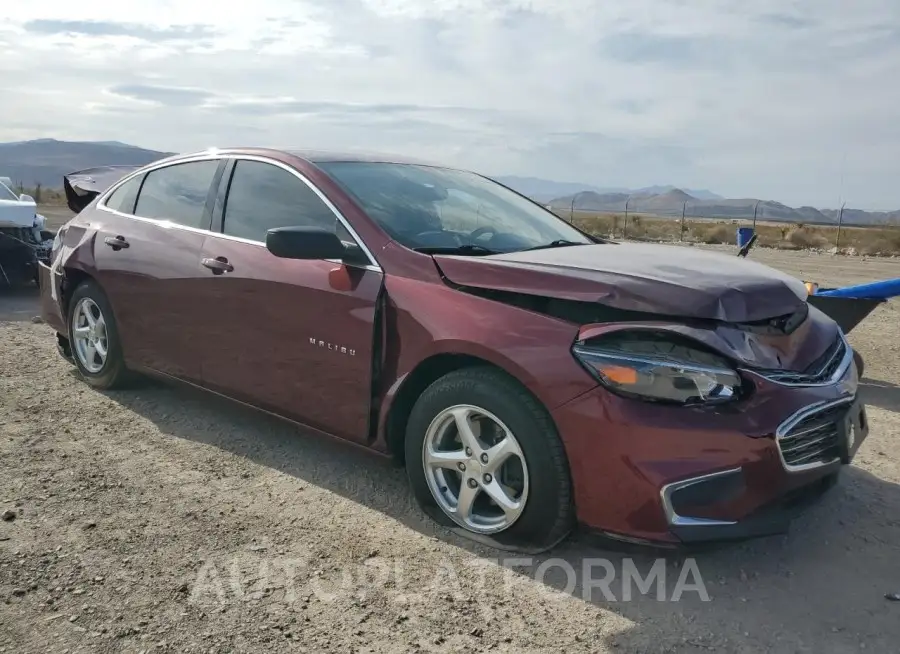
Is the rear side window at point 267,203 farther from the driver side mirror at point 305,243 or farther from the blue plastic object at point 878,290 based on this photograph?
the blue plastic object at point 878,290

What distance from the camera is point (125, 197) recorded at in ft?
16.5

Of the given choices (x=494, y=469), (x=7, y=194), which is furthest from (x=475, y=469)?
(x=7, y=194)

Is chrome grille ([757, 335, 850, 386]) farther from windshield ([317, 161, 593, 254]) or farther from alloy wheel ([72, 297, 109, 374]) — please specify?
alloy wheel ([72, 297, 109, 374])

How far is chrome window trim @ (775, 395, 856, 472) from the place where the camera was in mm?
2686

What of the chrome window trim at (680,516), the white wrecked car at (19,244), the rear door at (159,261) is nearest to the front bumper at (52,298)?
the rear door at (159,261)

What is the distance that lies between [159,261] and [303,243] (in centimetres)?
151

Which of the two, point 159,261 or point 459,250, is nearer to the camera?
point 459,250

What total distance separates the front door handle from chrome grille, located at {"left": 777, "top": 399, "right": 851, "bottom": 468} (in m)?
2.71

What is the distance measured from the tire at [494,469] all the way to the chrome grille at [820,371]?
0.81m

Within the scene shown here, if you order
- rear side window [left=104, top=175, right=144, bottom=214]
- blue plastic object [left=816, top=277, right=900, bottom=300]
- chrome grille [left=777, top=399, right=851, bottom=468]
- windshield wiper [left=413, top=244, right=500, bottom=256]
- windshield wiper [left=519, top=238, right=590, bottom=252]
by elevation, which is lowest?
chrome grille [left=777, top=399, right=851, bottom=468]

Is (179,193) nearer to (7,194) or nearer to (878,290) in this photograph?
(878,290)

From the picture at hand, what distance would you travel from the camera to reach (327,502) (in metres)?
3.59

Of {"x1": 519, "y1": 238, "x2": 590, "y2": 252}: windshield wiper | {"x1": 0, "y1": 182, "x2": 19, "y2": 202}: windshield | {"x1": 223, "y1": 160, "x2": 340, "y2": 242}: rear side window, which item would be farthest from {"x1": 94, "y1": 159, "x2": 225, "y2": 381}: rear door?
{"x1": 0, "y1": 182, "x2": 19, "y2": 202}: windshield

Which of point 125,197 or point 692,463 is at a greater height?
point 125,197
